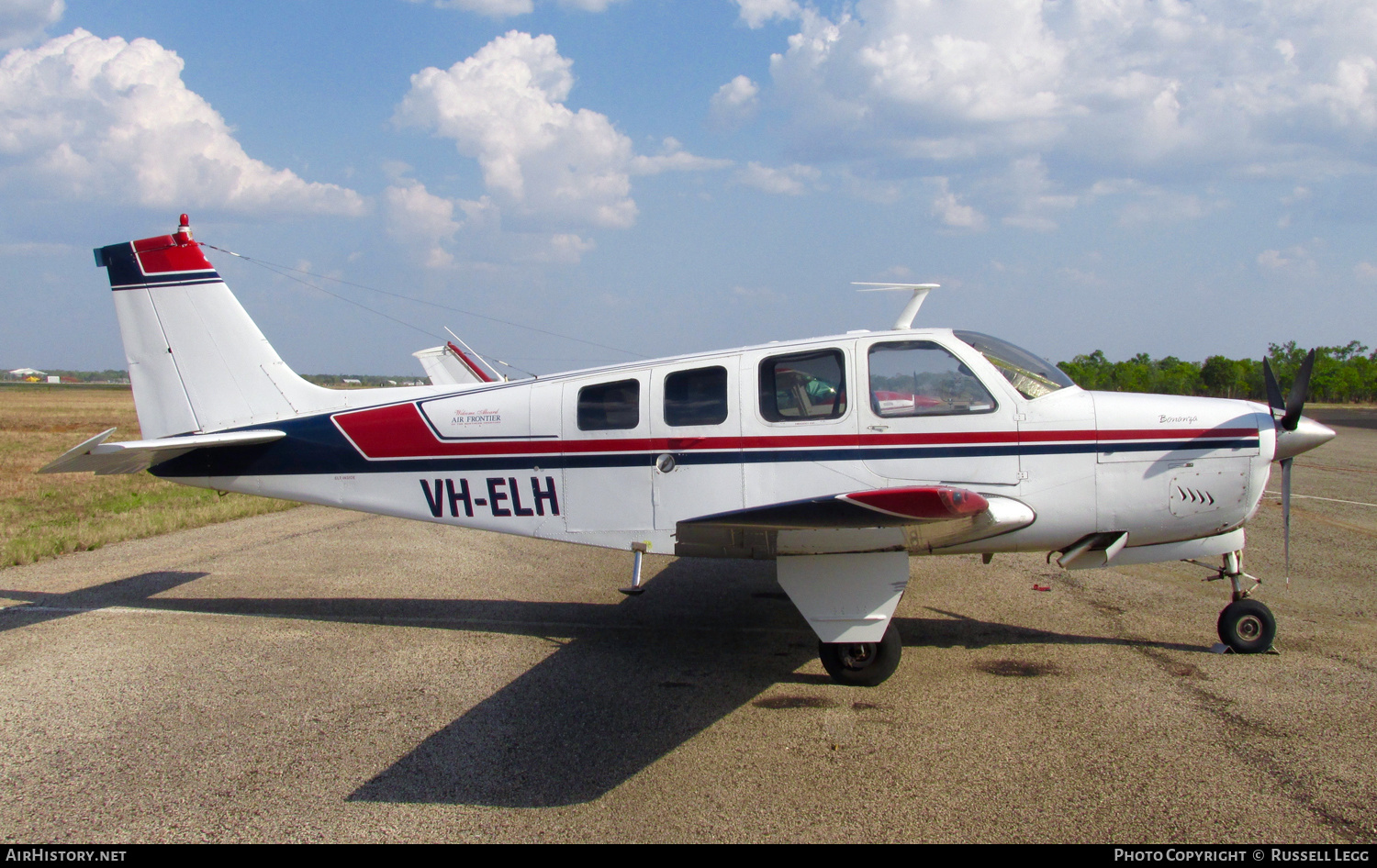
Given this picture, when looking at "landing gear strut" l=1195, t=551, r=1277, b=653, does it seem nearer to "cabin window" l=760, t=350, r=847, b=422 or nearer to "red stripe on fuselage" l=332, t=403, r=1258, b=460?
"red stripe on fuselage" l=332, t=403, r=1258, b=460

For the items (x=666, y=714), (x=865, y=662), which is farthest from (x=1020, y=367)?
(x=666, y=714)

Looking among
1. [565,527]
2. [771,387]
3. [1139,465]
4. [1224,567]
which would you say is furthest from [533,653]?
[1224,567]

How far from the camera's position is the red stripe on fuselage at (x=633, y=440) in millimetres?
5453

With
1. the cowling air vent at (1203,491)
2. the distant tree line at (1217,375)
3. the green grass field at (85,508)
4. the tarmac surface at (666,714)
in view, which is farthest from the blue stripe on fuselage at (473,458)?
the distant tree line at (1217,375)

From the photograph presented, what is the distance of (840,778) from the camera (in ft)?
14.1

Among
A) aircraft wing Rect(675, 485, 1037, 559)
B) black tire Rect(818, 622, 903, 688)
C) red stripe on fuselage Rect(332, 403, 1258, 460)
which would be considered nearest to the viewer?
aircraft wing Rect(675, 485, 1037, 559)

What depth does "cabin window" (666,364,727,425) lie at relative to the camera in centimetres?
582

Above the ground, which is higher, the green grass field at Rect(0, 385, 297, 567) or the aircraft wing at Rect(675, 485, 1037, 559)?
the aircraft wing at Rect(675, 485, 1037, 559)

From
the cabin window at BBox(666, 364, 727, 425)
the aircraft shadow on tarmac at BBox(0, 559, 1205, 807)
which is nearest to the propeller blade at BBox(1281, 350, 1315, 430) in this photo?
the aircraft shadow on tarmac at BBox(0, 559, 1205, 807)

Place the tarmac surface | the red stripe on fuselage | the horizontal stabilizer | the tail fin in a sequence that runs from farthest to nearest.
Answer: the horizontal stabilizer < the tail fin < the red stripe on fuselage < the tarmac surface

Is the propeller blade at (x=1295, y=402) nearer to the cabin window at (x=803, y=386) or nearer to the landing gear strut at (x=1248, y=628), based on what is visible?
the landing gear strut at (x=1248, y=628)

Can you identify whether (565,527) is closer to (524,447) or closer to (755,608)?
(524,447)

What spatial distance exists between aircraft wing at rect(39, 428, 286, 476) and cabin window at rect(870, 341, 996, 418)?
5.05 metres

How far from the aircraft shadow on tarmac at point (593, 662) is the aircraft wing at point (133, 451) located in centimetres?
168
